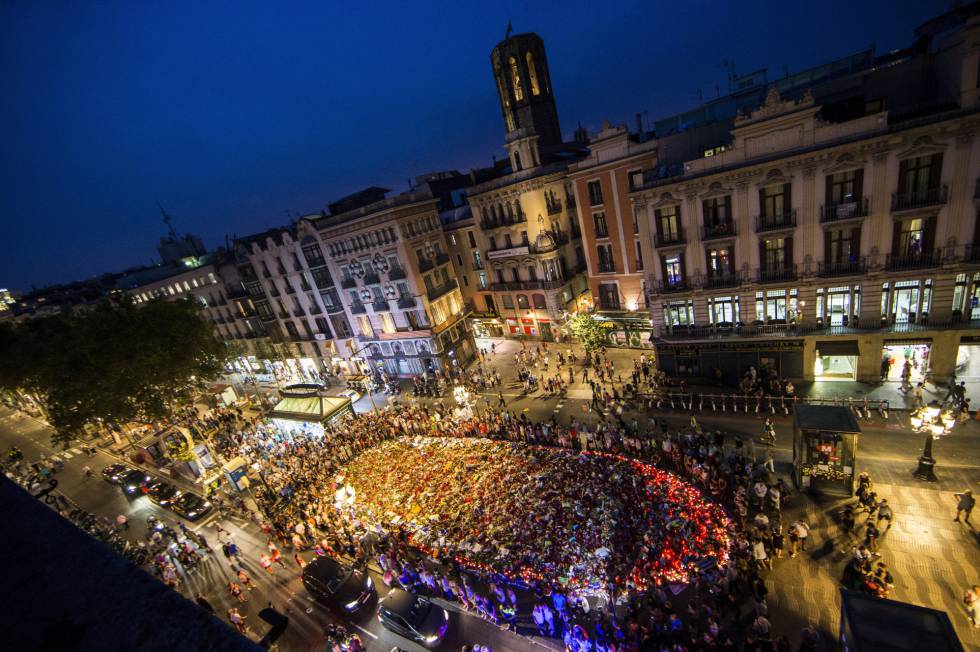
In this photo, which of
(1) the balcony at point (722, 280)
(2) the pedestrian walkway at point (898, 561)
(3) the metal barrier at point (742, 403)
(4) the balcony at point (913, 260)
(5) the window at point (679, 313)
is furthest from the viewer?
(5) the window at point (679, 313)

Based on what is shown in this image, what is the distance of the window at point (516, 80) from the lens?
52312 mm

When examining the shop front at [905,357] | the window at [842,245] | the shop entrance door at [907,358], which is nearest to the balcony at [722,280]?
the window at [842,245]

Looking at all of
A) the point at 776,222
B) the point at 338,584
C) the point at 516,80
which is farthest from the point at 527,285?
the point at 338,584

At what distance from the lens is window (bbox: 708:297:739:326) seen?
26.3 metres

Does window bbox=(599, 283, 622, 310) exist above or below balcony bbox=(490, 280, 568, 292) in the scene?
below

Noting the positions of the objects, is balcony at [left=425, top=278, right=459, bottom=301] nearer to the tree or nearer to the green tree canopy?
the tree

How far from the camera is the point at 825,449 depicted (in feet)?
56.5

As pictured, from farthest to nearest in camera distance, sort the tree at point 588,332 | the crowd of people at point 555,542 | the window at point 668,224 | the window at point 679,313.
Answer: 1. the tree at point 588,332
2. the window at point 679,313
3. the window at point 668,224
4. the crowd of people at point 555,542

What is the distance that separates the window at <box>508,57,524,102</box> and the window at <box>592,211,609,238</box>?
91.3 feet

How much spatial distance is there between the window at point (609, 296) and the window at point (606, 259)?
1.41 meters

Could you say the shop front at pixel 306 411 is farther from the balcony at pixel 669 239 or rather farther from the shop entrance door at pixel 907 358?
the shop entrance door at pixel 907 358

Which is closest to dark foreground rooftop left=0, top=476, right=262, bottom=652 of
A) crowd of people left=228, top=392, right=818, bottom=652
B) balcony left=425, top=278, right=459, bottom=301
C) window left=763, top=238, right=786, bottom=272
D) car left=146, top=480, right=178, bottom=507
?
crowd of people left=228, top=392, right=818, bottom=652

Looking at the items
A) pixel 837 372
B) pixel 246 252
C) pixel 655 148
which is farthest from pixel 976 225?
pixel 246 252

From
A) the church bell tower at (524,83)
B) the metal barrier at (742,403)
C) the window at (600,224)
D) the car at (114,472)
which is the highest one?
the church bell tower at (524,83)
